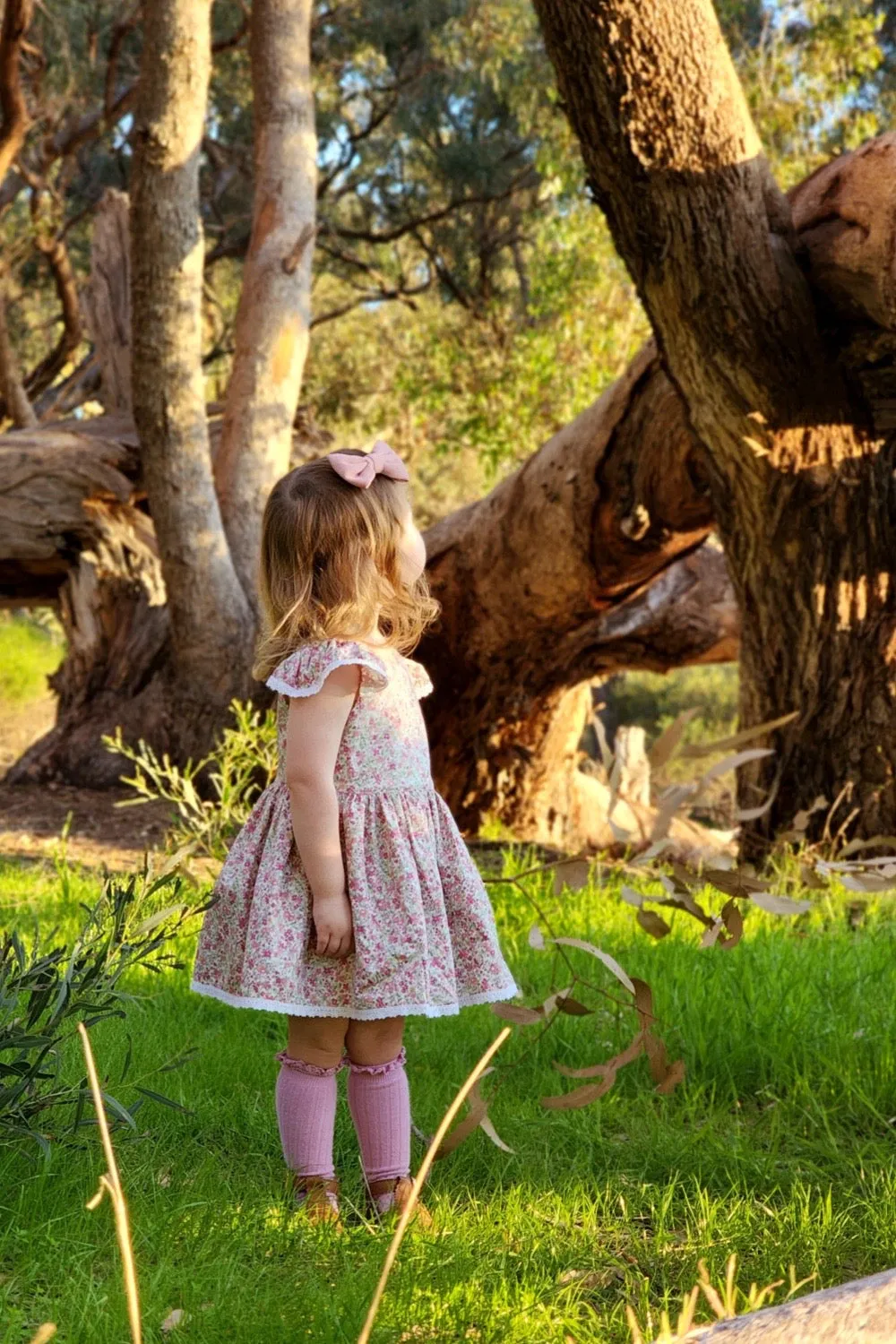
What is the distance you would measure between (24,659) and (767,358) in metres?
10.8

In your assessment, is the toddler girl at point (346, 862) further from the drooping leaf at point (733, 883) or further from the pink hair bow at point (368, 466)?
the drooping leaf at point (733, 883)

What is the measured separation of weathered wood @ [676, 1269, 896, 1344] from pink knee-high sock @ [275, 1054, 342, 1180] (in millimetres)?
1425

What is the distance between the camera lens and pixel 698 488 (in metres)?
5.71

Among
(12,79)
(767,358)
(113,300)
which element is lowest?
(767,358)

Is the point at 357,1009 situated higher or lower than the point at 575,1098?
higher

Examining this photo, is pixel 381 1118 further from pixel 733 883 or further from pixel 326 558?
pixel 326 558

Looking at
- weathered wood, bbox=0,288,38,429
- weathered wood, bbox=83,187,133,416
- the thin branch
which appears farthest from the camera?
the thin branch

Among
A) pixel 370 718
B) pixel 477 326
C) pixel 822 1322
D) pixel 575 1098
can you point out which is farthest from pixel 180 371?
pixel 477 326

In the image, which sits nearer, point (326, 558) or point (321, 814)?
point (321, 814)

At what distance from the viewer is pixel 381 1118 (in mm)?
2650

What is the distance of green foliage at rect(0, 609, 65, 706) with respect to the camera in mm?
13680

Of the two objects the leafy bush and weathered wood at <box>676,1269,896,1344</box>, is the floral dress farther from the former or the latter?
weathered wood at <box>676,1269,896,1344</box>

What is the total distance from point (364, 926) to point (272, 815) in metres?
0.31

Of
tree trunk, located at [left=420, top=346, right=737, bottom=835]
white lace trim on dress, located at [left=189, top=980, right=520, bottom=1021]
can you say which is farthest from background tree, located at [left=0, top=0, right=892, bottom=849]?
white lace trim on dress, located at [left=189, top=980, right=520, bottom=1021]
